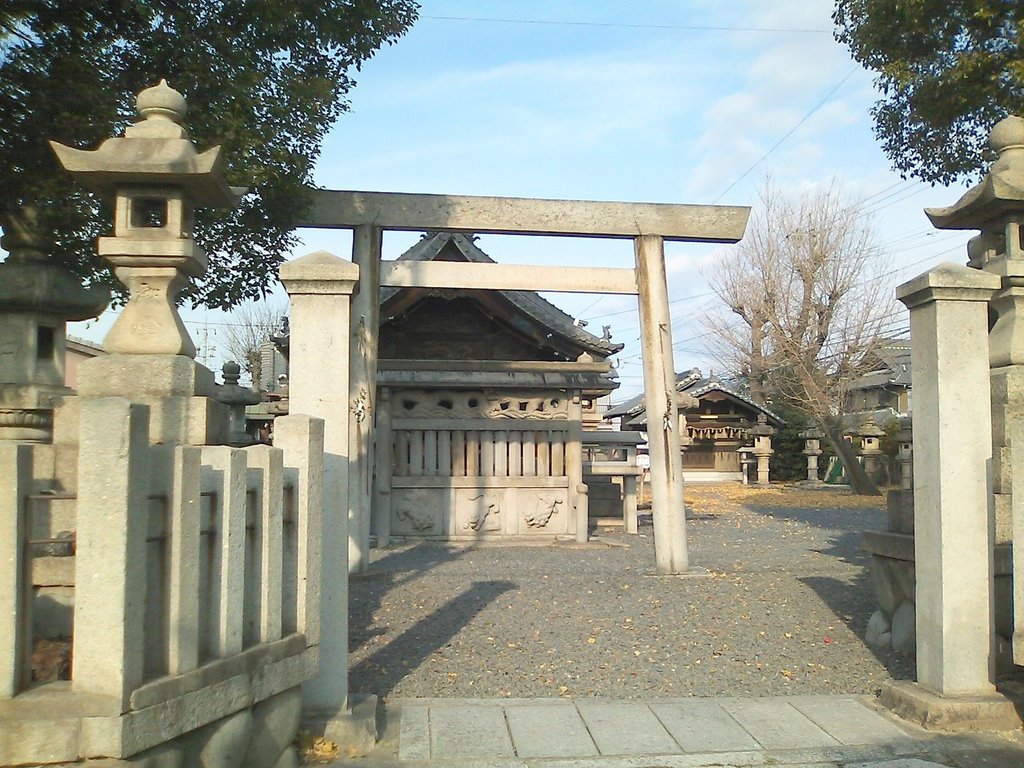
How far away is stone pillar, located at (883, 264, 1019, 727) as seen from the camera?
15.1 ft

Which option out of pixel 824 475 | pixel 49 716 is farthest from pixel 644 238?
pixel 824 475

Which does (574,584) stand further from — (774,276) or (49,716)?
(774,276)

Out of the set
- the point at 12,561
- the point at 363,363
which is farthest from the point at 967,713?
the point at 363,363

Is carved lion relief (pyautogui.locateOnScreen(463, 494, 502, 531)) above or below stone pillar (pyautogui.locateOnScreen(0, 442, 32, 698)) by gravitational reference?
below

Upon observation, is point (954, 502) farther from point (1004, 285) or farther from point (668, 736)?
point (668, 736)

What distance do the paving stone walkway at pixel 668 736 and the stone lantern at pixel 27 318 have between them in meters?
3.20

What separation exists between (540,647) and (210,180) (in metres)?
3.82

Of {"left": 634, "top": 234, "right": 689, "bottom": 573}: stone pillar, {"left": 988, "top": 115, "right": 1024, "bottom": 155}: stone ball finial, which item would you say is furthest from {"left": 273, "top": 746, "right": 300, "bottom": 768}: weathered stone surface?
{"left": 634, "top": 234, "right": 689, "bottom": 573}: stone pillar

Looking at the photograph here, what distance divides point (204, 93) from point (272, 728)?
5.23m

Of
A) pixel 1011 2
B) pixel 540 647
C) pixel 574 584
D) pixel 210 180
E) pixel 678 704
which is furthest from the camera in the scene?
pixel 574 584

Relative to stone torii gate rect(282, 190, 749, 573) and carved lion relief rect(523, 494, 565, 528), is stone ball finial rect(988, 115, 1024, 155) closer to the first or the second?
stone torii gate rect(282, 190, 749, 573)

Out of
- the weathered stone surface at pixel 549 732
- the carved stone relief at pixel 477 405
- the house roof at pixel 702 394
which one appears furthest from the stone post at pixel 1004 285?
the house roof at pixel 702 394

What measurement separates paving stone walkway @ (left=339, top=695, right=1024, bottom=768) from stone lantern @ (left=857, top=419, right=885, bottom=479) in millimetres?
25010

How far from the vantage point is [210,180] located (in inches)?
181
